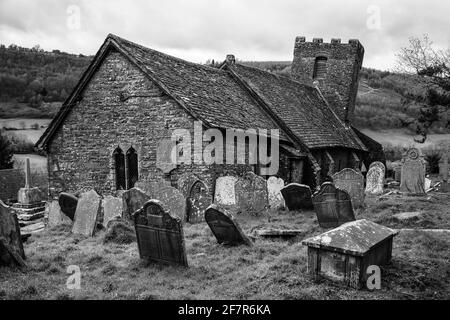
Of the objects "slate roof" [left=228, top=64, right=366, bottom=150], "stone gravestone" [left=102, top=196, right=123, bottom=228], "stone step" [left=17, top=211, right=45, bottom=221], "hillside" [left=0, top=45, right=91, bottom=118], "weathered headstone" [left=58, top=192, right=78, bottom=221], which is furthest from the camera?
"hillside" [left=0, top=45, right=91, bottom=118]

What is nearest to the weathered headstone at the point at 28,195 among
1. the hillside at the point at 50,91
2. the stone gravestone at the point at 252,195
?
the stone gravestone at the point at 252,195

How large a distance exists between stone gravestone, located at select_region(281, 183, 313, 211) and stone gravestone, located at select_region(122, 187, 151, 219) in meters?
4.68

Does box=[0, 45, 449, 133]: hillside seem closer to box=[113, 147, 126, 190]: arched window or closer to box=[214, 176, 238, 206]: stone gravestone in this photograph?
box=[113, 147, 126, 190]: arched window

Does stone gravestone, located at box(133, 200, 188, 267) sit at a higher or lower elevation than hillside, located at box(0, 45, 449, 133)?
lower

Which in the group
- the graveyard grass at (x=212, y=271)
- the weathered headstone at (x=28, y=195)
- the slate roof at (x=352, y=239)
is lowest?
the weathered headstone at (x=28, y=195)

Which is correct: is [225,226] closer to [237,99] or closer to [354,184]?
[354,184]

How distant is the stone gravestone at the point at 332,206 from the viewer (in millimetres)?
11086

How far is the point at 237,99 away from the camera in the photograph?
1984cm

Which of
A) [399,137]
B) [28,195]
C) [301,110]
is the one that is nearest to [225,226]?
[28,195]

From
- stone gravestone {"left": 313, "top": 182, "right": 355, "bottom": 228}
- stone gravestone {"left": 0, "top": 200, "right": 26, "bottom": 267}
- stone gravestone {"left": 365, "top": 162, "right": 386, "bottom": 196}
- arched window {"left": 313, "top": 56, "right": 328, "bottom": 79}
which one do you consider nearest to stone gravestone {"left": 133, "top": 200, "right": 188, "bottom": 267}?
stone gravestone {"left": 0, "top": 200, "right": 26, "bottom": 267}

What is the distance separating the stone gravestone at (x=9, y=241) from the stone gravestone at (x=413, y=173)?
1336cm

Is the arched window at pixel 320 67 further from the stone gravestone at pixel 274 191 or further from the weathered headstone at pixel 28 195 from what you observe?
the weathered headstone at pixel 28 195

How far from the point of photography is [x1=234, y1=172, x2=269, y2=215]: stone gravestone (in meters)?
13.3

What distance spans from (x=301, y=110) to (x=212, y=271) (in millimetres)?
17363
